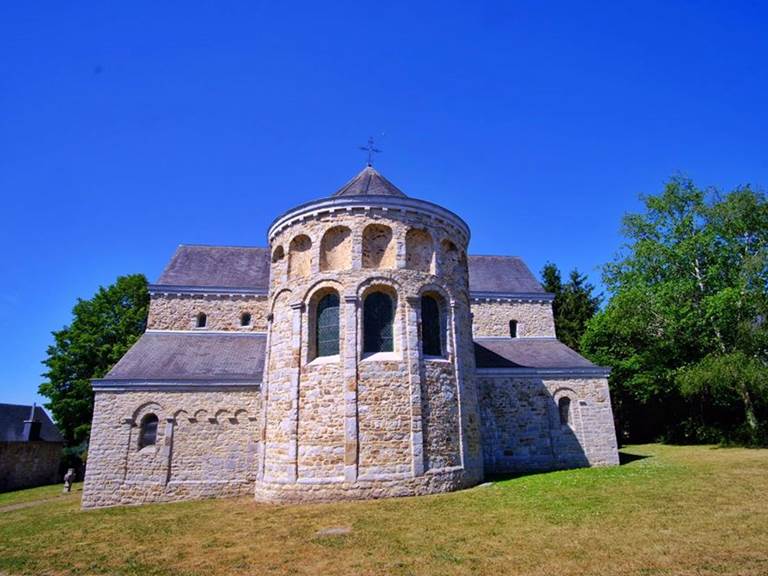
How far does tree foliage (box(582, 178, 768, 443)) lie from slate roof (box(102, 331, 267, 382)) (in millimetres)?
19836

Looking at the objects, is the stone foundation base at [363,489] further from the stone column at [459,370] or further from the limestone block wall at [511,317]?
the limestone block wall at [511,317]

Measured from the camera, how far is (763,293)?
22.3m

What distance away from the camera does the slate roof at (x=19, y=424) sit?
24920 mm

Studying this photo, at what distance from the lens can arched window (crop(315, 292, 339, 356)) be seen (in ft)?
45.4

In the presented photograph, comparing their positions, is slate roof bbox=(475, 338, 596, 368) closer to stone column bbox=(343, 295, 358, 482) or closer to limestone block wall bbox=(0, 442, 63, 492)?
stone column bbox=(343, 295, 358, 482)

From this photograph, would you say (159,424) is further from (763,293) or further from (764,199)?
(764,199)

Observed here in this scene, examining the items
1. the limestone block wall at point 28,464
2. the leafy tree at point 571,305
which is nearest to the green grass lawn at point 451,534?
the limestone block wall at point 28,464

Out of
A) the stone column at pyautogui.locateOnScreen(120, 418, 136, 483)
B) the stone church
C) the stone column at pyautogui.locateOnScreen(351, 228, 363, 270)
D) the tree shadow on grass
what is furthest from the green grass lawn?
the stone column at pyautogui.locateOnScreen(351, 228, 363, 270)

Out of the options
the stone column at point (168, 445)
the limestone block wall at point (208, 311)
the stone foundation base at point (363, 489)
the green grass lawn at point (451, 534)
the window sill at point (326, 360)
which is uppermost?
the limestone block wall at point (208, 311)

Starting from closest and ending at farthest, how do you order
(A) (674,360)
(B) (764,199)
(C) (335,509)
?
1. (C) (335,509)
2. (B) (764,199)
3. (A) (674,360)

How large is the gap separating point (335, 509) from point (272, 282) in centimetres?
765

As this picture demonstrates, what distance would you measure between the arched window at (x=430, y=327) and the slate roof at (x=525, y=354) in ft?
17.8

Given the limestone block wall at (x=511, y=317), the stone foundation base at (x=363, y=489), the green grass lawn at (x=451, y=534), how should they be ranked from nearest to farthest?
1. the green grass lawn at (x=451, y=534)
2. the stone foundation base at (x=363, y=489)
3. the limestone block wall at (x=511, y=317)

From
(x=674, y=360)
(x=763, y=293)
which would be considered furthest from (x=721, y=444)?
(x=763, y=293)
